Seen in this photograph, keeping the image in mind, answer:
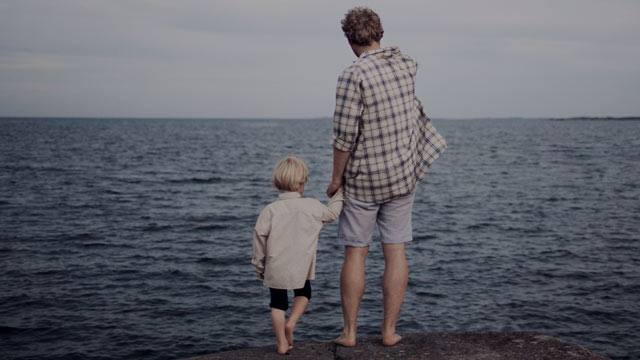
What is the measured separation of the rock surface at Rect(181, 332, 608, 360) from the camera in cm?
354

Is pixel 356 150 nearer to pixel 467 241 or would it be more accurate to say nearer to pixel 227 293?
pixel 227 293

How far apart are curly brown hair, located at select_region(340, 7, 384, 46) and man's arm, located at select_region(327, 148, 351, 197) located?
698 millimetres

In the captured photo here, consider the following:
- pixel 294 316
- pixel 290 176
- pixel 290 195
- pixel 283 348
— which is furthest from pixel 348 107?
pixel 283 348

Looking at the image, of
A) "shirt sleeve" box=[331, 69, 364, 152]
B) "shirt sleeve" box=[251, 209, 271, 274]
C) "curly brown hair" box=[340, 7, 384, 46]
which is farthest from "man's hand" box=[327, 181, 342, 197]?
"curly brown hair" box=[340, 7, 384, 46]

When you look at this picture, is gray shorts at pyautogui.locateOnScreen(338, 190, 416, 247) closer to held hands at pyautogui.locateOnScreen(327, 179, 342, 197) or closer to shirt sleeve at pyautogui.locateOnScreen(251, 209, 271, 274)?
held hands at pyautogui.locateOnScreen(327, 179, 342, 197)

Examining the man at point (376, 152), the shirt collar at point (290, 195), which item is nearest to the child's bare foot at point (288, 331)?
the man at point (376, 152)

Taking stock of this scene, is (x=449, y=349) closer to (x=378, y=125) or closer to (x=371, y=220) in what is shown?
(x=371, y=220)

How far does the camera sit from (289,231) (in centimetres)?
359

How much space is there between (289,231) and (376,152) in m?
0.78

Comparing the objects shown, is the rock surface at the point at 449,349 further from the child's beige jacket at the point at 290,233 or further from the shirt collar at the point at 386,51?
the shirt collar at the point at 386,51

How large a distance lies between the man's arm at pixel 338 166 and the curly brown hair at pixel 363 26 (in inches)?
27.5

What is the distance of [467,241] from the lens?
559 inches

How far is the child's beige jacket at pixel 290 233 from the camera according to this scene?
3580 mm

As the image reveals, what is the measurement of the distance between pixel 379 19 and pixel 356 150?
83 centimetres
